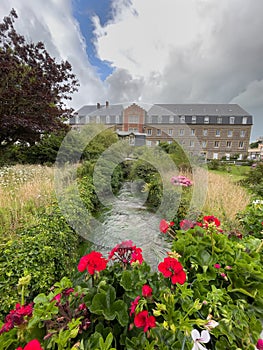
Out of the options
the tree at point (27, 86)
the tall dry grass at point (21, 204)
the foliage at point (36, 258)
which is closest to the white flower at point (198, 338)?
the foliage at point (36, 258)

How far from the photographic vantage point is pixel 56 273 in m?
1.73

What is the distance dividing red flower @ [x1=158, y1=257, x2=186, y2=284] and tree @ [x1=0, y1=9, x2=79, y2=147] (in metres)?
6.92

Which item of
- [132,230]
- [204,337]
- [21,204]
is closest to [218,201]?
[132,230]

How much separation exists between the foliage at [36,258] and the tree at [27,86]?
218 inches

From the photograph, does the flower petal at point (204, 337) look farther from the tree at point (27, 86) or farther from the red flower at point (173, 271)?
the tree at point (27, 86)

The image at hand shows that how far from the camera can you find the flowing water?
2.77 metres

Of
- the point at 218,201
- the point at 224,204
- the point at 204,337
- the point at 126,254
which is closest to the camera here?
the point at 204,337

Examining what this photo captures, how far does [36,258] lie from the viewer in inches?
59.1

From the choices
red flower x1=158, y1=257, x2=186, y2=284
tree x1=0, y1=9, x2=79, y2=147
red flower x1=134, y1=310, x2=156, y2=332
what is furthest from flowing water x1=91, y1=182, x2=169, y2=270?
tree x1=0, y1=9, x2=79, y2=147

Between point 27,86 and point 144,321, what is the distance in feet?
25.1

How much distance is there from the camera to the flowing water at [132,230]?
2775 mm

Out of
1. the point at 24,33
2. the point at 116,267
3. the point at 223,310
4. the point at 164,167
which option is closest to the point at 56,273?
the point at 116,267

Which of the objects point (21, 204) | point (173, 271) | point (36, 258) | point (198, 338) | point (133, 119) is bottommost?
point (36, 258)

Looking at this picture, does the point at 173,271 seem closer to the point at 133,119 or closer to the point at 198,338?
the point at 198,338
